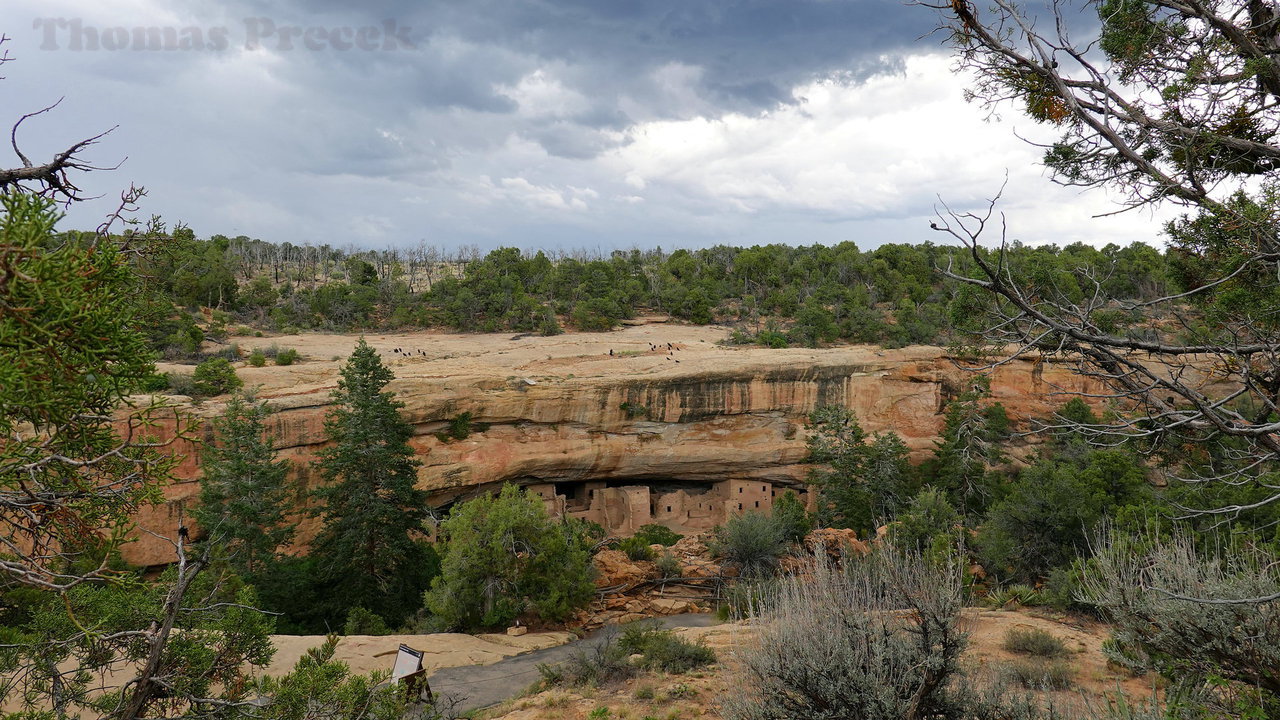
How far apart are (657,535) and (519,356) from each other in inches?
329

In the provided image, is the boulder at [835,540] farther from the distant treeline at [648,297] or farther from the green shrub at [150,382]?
the green shrub at [150,382]

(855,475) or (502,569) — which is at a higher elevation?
(855,475)

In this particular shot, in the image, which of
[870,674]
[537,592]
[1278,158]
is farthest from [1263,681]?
[537,592]

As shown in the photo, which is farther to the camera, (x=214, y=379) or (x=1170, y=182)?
(x=214, y=379)

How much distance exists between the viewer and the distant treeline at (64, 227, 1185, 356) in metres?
30.1

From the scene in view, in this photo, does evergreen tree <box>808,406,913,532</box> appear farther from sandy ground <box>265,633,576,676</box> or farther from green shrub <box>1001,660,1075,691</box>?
green shrub <box>1001,660,1075,691</box>

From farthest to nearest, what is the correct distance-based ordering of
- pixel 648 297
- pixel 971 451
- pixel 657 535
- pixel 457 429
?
pixel 648 297, pixel 971 451, pixel 657 535, pixel 457 429

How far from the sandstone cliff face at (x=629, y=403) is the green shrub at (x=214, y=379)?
74 centimetres

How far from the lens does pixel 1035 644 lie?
9.27 metres

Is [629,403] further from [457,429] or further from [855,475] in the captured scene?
[855,475]

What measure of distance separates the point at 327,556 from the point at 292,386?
216 inches

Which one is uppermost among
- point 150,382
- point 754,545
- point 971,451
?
point 150,382

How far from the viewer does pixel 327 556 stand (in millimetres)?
16188

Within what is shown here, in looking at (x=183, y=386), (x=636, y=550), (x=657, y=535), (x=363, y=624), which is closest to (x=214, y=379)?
(x=183, y=386)
